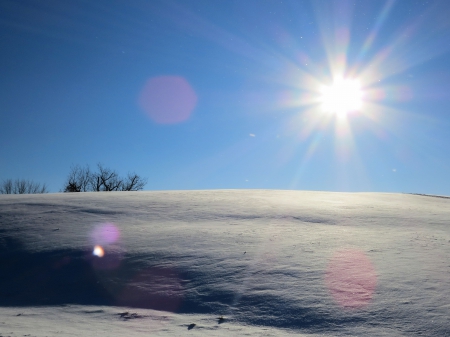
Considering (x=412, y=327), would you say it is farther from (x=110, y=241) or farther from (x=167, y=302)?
(x=110, y=241)

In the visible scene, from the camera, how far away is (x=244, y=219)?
10023mm

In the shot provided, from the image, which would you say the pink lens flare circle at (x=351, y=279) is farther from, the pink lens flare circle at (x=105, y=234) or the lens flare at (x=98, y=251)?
the pink lens flare circle at (x=105, y=234)

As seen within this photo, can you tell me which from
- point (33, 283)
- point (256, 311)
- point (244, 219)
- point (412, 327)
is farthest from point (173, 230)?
point (412, 327)

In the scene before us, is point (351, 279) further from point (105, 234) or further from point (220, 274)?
point (105, 234)

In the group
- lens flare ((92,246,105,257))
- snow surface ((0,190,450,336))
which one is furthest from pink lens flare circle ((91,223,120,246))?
lens flare ((92,246,105,257))

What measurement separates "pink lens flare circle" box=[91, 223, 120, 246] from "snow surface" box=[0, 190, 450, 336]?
0.04 meters

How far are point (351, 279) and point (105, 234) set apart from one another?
207 inches

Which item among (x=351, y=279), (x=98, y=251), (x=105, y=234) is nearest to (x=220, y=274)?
(x=351, y=279)

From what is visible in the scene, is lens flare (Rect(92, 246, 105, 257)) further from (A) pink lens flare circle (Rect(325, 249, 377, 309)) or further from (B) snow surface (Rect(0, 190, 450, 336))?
(A) pink lens flare circle (Rect(325, 249, 377, 309))

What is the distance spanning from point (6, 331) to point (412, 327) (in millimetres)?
4528

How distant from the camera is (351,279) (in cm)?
564

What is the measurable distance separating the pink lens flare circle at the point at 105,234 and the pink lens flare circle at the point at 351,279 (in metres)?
4.46

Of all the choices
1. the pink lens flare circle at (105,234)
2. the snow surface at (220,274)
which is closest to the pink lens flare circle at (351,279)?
the snow surface at (220,274)

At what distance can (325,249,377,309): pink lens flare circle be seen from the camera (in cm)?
497
